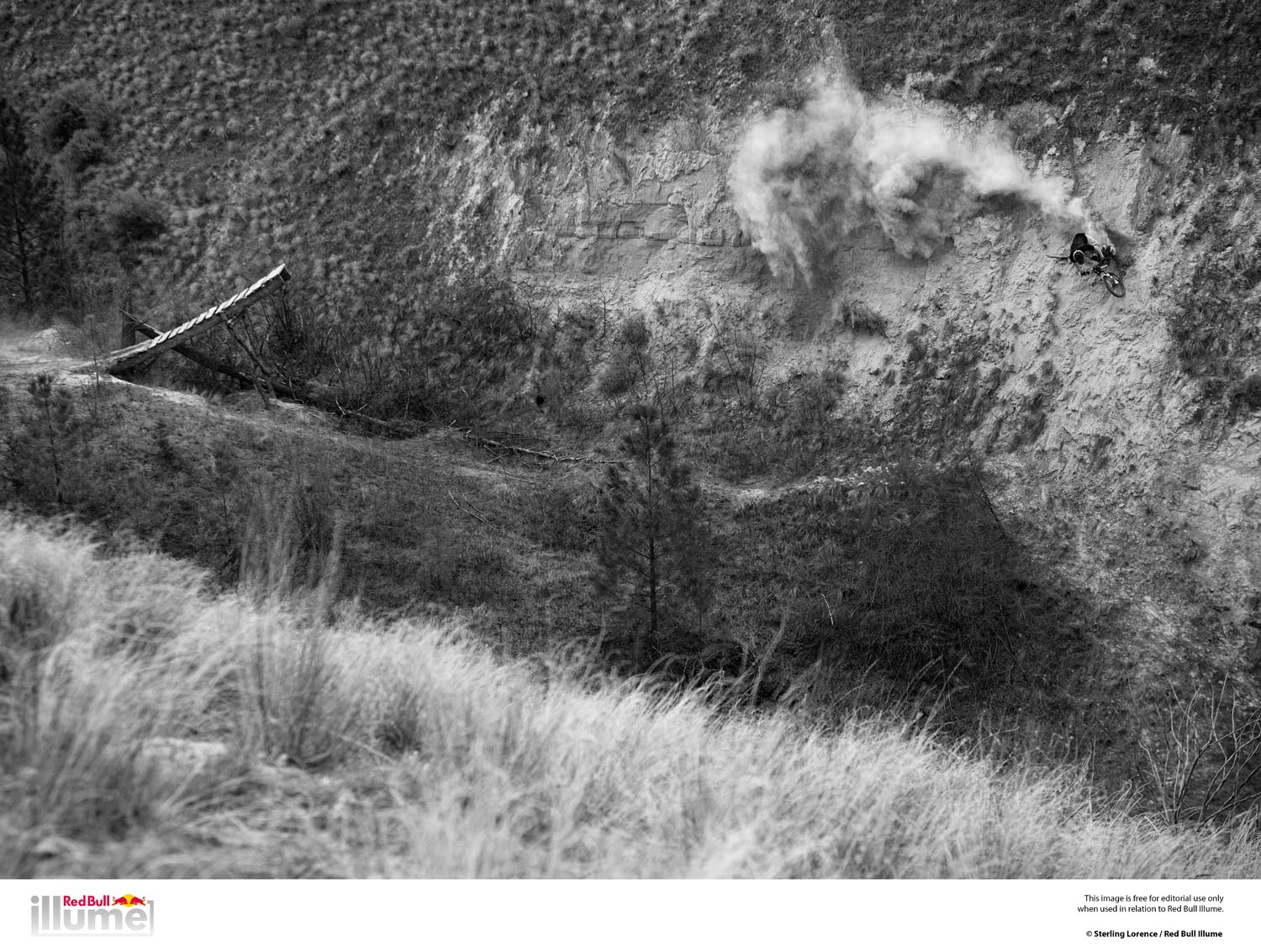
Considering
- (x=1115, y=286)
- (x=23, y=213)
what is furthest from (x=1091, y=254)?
(x=23, y=213)

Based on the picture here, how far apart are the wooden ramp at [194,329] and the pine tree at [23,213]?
800 centimetres

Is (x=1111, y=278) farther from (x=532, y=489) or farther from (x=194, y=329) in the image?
(x=194, y=329)

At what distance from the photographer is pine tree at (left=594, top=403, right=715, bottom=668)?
1248 cm

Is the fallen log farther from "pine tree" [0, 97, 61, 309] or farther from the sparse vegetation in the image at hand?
"pine tree" [0, 97, 61, 309]

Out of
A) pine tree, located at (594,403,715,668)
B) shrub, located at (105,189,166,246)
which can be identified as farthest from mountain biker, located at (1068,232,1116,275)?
shrub, located at (105,189,166,246)

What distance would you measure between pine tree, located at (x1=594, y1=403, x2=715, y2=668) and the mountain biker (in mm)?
8296

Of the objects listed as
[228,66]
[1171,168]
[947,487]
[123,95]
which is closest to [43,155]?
[123,95]

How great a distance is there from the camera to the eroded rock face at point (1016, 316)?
13852 mm

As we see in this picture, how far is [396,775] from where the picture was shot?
399 centimetres

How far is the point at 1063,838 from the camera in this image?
5.16 meters

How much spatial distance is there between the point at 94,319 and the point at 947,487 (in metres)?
19.8

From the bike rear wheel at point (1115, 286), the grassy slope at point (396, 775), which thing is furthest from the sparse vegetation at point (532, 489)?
the bike rear wheel at point (1115, 286)

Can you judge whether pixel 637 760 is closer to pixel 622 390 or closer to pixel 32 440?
pixel 32 440

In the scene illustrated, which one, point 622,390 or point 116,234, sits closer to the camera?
point 622,390
